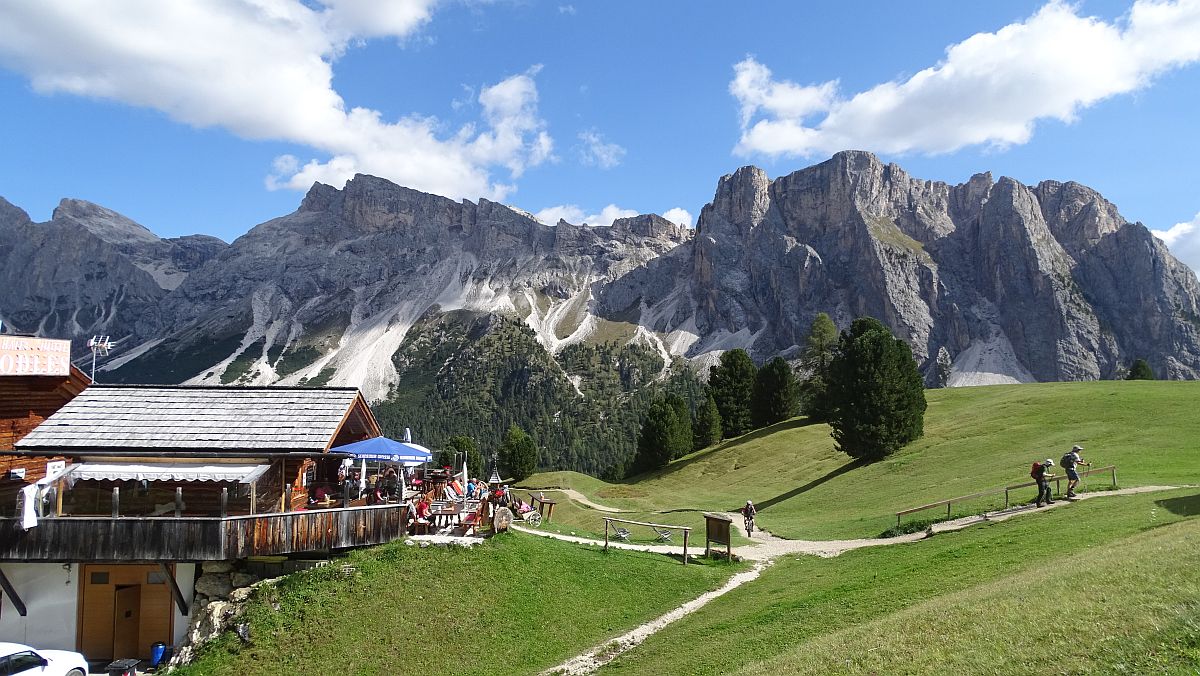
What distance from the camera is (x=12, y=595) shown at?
23219 millimetres

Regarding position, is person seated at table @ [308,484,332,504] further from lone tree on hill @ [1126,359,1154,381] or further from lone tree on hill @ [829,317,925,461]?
lone tree on hill @ [1126,359,1154,381]

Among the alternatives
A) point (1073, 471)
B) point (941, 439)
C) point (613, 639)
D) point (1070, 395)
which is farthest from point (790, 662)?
point (1070, 395)

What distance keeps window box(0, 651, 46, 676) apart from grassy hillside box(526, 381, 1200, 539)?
2513 cm

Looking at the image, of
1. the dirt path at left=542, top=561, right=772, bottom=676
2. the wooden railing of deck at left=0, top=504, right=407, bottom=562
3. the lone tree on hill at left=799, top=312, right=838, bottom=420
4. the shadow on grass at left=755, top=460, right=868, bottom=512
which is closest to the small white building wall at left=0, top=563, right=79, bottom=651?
the wooden railing of deck at left=0, top=504, right=407, bottom=562

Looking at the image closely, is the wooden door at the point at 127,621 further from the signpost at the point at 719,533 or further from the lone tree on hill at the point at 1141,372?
the lone tree on hill at the point at 1141,372

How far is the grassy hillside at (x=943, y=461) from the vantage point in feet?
116

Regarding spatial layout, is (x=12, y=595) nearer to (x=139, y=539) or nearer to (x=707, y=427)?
(x=139, y=539)

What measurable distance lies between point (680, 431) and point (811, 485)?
34.7 meters

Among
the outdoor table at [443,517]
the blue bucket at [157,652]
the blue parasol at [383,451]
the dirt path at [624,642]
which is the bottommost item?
the blue bucket at [157,652]

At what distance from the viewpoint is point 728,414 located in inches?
3610

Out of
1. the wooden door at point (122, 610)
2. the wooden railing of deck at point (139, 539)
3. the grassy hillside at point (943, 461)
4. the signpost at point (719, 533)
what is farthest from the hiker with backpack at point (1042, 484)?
the wooden door at point (122, 610)

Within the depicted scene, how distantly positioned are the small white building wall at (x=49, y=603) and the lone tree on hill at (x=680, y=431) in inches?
2574

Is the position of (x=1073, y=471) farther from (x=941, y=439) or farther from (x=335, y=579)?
(x=335, y=579)

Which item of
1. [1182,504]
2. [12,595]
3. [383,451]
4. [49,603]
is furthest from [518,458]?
[1182,504]
